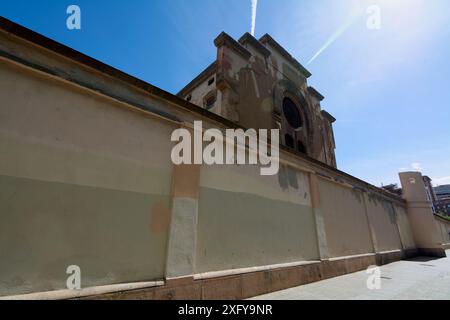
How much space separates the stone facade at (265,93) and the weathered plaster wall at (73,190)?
6.45m

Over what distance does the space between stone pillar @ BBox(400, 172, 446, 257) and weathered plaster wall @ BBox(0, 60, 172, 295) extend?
51.7ft

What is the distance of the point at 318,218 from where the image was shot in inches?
260

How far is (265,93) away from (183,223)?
976cm

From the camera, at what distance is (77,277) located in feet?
9.07

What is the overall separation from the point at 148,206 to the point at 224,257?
5.92ft

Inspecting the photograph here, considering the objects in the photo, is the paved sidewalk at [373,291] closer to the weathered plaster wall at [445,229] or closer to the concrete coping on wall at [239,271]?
the concrete coping on wall at [239,271]

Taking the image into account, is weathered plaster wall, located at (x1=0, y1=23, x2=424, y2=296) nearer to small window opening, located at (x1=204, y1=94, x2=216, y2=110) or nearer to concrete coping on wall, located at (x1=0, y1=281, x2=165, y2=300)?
concrete coping on wall, located at (x1=0, y1=281, x2=165, y2=300)

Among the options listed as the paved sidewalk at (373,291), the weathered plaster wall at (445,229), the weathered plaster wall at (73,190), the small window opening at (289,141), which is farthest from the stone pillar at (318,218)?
the weathered plaster wall at (445,229)

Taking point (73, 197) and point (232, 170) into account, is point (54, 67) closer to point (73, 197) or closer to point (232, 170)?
point (73, 197)

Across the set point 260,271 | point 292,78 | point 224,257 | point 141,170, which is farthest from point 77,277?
point 292,78

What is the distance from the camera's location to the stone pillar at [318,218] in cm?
636

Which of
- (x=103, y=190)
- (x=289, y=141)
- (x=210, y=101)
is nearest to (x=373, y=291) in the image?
(x=103, y=190)

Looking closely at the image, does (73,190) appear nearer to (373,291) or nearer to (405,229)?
(373,291)

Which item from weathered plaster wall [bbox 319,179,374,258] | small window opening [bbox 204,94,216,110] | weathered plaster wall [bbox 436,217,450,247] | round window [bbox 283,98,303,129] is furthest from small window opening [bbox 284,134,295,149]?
weathered plaster wall [bbox 436,217,450,247]
